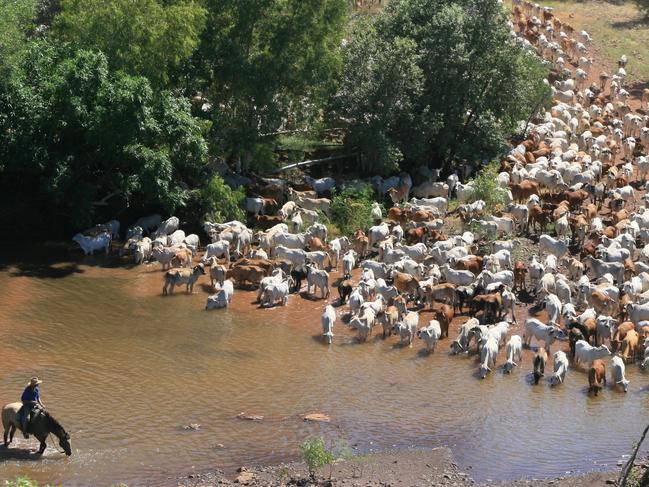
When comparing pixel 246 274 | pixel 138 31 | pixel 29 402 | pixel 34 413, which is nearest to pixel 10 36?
pixel 138 31

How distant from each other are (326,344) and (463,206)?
30.1 ft

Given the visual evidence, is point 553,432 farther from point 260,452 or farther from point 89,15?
point 89,15

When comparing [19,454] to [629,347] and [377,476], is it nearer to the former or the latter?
[377,476]

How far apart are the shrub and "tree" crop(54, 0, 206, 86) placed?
1488 centimetres

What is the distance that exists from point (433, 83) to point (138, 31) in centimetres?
975

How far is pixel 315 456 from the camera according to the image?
15344 mm

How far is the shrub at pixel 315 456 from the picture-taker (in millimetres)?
15367

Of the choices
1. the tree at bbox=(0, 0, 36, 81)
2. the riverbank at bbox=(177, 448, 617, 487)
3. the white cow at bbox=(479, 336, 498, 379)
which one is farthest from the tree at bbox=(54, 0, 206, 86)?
the riverbank at bbox=(177, 448, 617, 487)

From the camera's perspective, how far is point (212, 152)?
99.2ft

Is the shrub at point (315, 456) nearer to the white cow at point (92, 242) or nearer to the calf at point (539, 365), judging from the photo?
the calf at point (539, 365)

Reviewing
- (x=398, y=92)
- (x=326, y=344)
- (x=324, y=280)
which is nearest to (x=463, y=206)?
(x=398, y=92)

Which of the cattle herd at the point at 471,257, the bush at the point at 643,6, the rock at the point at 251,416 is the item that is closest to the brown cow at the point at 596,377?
the cattle herd at the point at 471,257

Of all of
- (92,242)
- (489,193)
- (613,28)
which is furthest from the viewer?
(613,28)

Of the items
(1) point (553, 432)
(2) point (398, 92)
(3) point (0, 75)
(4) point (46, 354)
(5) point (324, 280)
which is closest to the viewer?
(1) point (553, 432)
